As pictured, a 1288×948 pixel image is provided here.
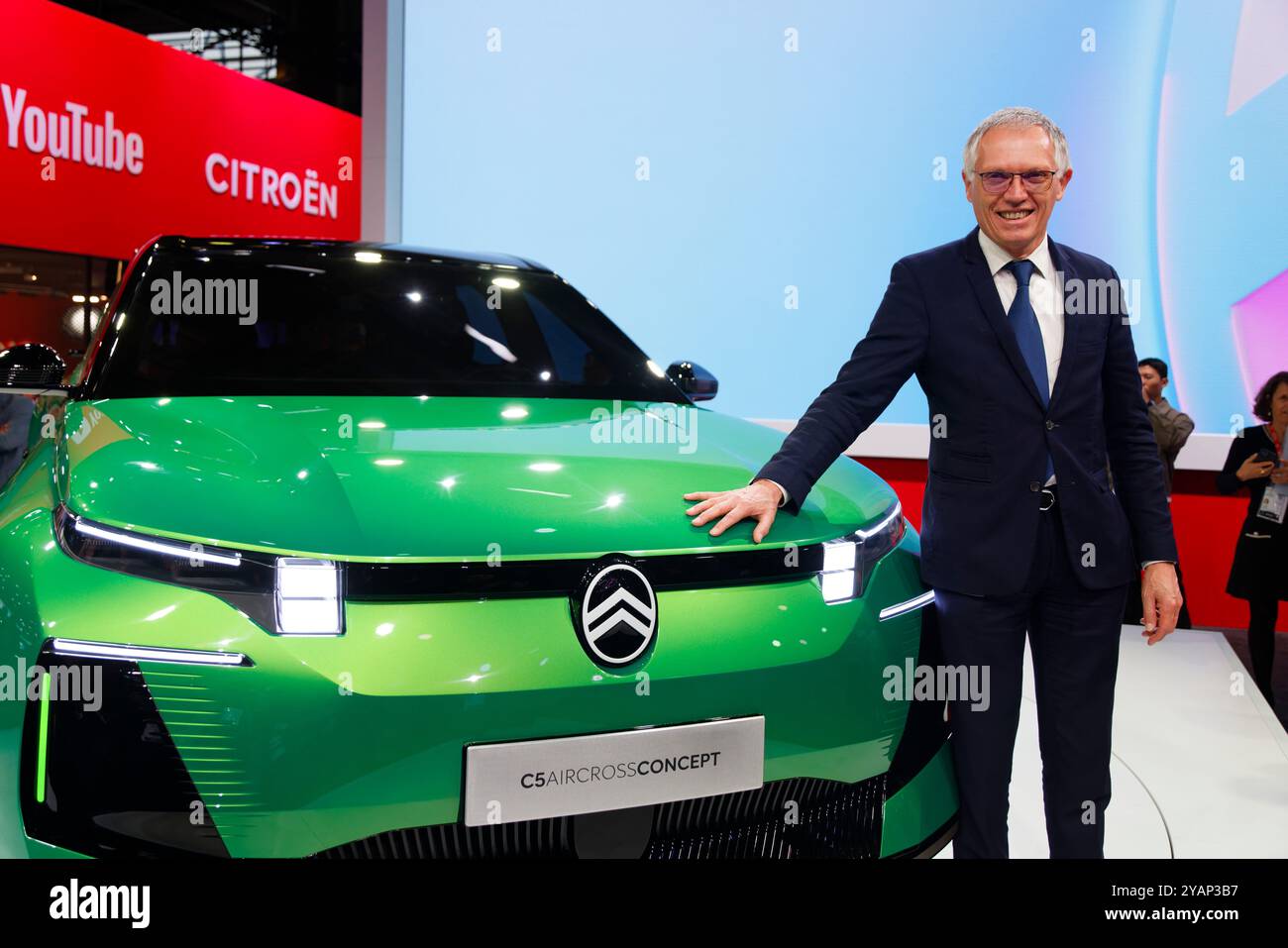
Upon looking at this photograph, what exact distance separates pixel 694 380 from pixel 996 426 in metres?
1.23

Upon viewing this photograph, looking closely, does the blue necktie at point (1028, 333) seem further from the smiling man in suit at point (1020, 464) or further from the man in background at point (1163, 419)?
the man in background at point (1163, 419)

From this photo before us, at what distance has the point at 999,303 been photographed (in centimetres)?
187

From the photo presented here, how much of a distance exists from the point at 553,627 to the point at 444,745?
0.20 meters

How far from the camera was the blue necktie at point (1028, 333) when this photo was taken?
1857 millimetres

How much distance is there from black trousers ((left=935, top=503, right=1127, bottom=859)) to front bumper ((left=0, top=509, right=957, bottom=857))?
50 cm

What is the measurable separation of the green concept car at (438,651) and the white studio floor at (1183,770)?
0.87m

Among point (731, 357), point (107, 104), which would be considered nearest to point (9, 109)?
point (107, 104)

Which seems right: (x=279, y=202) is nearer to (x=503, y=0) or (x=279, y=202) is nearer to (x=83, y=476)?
(x=503, y=0)

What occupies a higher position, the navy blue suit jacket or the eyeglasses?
the eyeglasses

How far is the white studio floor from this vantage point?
263 cm

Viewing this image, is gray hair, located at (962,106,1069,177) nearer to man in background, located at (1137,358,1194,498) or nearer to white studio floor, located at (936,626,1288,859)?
white studio floor, located at (936,626,1288,859)

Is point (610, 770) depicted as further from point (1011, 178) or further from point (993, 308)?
point (1011, 178)

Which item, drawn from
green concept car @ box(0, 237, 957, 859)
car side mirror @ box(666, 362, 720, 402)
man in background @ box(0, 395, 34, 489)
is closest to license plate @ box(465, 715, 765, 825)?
green concept car @ box(0, 237, 957, 859)
